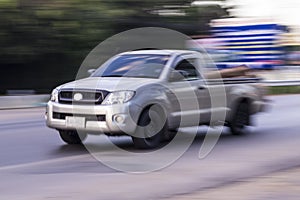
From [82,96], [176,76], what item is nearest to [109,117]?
[82,96]

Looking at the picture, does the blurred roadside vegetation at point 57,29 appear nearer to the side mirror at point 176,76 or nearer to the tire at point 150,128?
the side mirror at point 176,76

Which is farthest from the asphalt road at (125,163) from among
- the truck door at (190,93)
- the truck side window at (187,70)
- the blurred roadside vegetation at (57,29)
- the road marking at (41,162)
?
the blurred roadside vegetation at (57,29)

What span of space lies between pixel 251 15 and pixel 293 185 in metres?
32.2

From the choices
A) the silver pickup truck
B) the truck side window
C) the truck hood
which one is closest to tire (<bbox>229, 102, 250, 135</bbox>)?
the silver pickup truck

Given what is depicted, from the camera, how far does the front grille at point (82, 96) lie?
1027cm

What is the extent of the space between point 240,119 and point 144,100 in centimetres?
320

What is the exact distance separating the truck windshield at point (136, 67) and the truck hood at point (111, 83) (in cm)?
30

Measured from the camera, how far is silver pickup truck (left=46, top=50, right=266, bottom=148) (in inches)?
403

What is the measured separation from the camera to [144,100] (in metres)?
10.3

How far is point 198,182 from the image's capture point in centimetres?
818

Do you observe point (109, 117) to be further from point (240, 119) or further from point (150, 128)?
point (240, 119)

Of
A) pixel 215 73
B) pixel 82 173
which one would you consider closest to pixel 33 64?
pixel 215 73

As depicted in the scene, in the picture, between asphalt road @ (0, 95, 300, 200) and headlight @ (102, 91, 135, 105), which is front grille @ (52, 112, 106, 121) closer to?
headlight @ (102, 91, 135, 105)

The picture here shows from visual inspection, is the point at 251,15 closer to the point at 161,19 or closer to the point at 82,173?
the point at 161,19
